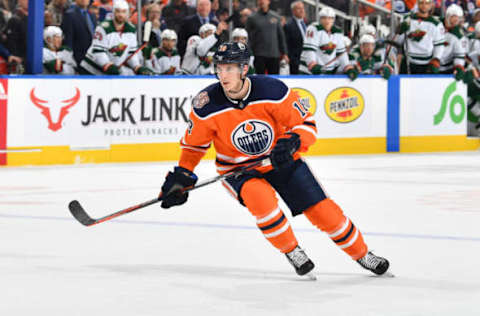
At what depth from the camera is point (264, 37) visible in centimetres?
1273

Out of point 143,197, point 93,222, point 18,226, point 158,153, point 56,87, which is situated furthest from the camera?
point 158,153

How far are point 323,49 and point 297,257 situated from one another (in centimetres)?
873

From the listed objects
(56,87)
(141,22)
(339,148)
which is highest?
(141,22)

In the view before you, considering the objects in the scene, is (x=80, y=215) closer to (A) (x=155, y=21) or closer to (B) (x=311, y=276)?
(B) (x=311, y=276)

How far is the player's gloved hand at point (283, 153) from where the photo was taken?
15.0 feet

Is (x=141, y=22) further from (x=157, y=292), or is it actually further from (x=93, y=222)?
(x=157, y=292)

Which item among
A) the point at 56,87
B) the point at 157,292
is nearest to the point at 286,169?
the point at 157,292

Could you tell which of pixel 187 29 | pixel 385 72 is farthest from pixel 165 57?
pixel 385 72

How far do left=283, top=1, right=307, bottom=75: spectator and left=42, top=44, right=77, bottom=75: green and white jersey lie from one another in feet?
10.6

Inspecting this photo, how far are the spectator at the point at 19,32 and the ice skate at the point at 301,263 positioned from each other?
23.6 feet

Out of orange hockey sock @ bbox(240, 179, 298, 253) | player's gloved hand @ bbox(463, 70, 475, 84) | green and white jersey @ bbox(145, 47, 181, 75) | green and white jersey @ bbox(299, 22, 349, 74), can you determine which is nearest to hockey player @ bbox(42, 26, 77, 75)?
green and white jersey @ bbox(145, 47, 181, 75)

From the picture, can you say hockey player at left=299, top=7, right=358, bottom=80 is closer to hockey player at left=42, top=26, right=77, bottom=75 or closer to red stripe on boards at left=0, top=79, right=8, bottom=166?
hockey player at left=42, top=26, right=77, bottom=75

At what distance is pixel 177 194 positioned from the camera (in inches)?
191

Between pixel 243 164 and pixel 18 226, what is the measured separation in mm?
2228
